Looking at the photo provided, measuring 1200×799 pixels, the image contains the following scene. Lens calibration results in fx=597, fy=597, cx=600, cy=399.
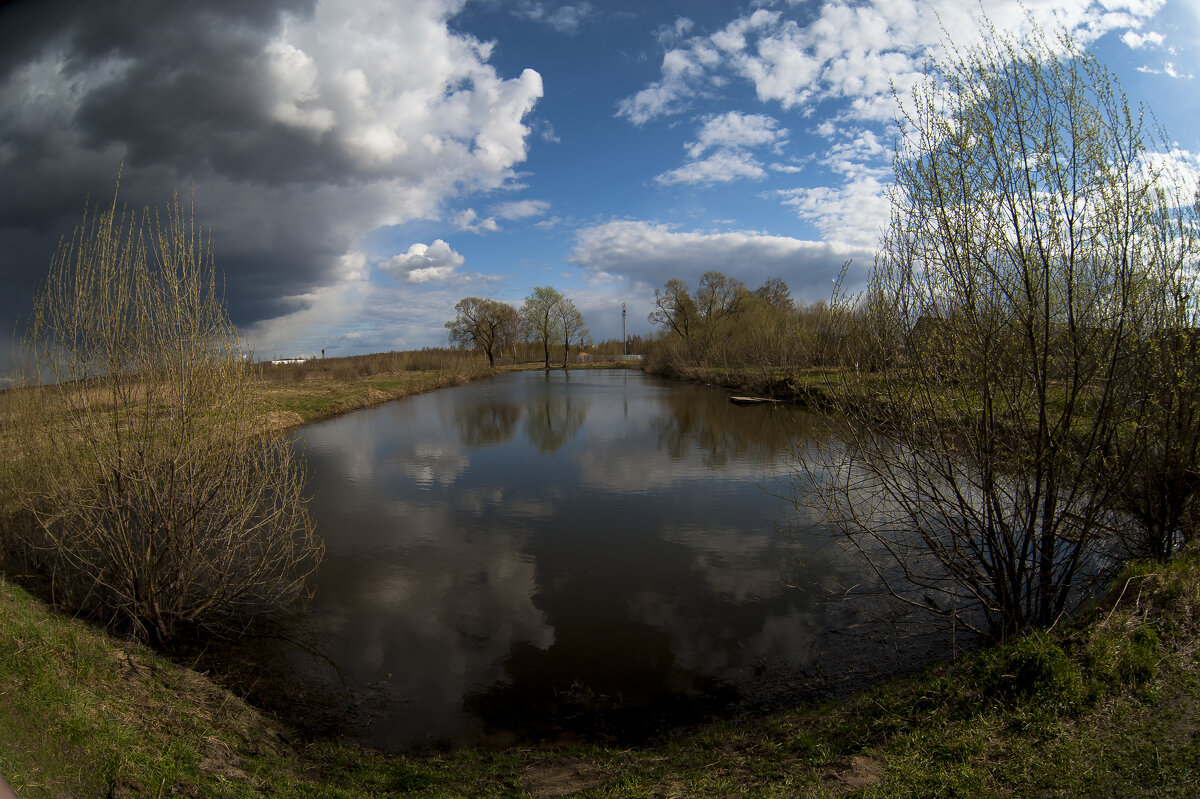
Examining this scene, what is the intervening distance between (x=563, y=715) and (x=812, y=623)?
301cm

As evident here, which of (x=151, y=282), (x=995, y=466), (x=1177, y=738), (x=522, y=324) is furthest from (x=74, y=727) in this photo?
(x=522, y=324)

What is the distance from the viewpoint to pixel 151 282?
18.0 ft

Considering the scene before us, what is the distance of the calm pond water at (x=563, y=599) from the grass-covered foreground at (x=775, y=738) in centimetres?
64

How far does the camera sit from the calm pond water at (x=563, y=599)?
17.0 ft

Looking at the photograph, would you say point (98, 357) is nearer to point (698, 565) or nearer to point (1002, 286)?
point (698, 565)

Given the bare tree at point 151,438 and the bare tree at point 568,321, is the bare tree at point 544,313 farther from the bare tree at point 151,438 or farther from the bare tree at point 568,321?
the bare tree at point 151,438

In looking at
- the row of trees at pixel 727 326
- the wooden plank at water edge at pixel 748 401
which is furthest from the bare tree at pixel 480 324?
the wooden plank at water edge at pixel 748 401

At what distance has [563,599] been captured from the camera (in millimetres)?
7191

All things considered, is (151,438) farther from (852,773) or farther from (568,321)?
(568,321)

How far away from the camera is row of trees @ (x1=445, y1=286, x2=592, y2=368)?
64.9 meters

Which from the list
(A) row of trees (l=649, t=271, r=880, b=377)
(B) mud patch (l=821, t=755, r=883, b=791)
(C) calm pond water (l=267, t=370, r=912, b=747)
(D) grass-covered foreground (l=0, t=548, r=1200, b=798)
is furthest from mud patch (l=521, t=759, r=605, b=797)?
(A) row of trees (l=649, t=271, r=880, b=377)

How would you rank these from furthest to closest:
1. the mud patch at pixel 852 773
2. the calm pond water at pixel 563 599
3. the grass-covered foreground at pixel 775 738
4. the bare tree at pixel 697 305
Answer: the bare tree at pixel 697 305 < the calm pond water at pixel 563 599 < the mud patch at pixel 852 773 < the grass-covered foreground at pixel 775 738

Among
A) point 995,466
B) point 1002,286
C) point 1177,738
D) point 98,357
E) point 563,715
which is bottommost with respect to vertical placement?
point 563,715

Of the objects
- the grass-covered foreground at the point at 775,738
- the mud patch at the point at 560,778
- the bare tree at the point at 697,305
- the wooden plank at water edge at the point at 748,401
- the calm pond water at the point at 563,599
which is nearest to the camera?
the grass-covered foreground at the point at 775,738
